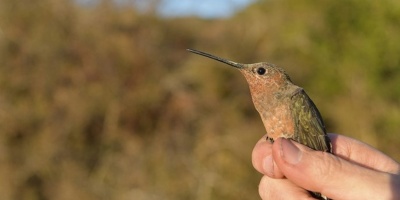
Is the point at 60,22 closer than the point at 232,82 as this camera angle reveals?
Yes

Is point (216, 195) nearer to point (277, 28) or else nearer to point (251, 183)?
point (251, 183)

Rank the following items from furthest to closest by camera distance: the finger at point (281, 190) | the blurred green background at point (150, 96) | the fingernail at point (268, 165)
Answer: the blurred green background at point (150, 96)
the fingernail at point (268, 165)
the finger at point (281, 190)

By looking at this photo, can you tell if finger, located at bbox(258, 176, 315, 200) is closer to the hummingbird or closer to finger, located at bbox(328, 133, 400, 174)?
the hummingbird

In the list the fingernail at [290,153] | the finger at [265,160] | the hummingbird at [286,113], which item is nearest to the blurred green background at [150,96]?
the hummingbird at [286,113]

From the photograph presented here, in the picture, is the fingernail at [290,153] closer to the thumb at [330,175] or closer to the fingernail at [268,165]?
the thumb at [330,175]

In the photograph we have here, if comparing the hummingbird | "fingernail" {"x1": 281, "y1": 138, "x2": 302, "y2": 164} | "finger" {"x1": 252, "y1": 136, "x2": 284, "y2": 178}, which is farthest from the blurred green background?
"fingernail" {"x1": 281, "y1": 138, "x2": 302, "y2": 164}

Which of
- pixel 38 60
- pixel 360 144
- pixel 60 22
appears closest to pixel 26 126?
pixel 38 60
